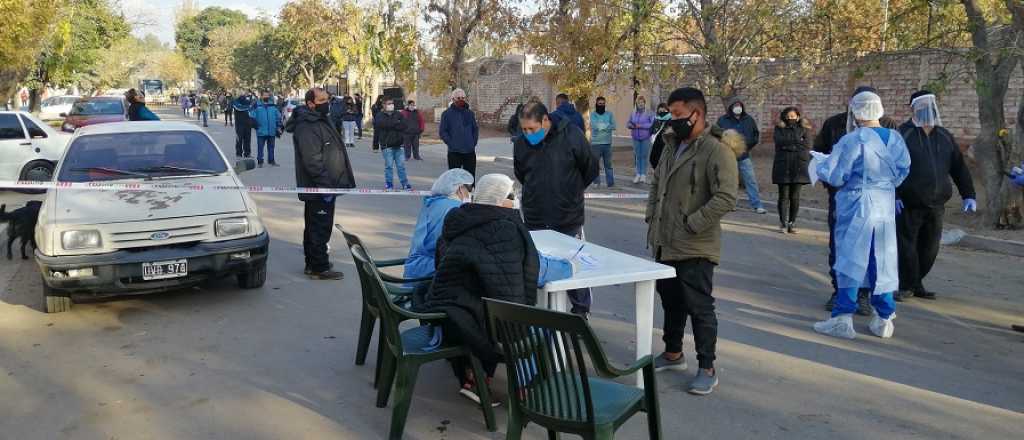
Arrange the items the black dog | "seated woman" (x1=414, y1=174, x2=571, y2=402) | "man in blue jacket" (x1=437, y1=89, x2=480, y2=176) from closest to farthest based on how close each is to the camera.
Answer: "seated woman" (x1=414, y1=174, x2=571, y2=402)
the black dog
"man in blue jacket" (x1=437, y1=89, x2=480, y2=176)

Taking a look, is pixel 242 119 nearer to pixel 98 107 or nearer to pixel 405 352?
pixel 98 107

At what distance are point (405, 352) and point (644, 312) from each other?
142cm

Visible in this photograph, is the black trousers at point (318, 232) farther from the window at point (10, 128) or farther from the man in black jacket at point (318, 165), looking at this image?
the window at point (10, 128)

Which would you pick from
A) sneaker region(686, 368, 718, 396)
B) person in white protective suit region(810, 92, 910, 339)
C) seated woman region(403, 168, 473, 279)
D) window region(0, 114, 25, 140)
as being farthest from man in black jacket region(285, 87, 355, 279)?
window region(0, 114, 25, 140)

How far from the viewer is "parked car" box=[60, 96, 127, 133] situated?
23.5 meters

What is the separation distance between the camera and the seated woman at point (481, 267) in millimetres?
4367

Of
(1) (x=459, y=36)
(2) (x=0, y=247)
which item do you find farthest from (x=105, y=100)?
(2) (x=0, y=247)

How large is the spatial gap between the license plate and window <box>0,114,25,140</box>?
1021 centimetres

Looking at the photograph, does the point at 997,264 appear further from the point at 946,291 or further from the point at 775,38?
the point at 775,38

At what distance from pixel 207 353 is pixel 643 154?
1150 centimetres

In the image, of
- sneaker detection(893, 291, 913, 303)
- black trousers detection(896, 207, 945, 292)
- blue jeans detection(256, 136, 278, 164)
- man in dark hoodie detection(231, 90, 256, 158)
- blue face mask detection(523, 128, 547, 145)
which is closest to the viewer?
blue face mask detection(523, 128, 547, 145)

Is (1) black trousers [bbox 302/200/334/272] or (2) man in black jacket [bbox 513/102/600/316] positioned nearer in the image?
(2) man in black jacket [bbox 513/102/600/316]

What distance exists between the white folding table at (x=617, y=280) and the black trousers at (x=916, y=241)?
3281mm

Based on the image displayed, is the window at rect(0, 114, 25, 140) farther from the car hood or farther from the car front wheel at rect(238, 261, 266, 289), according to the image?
the car front wheel at rect(238, 261, 266, 289)
